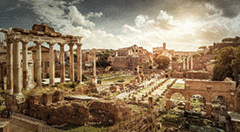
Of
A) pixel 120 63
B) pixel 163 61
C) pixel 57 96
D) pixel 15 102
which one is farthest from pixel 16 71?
pixel 163 61

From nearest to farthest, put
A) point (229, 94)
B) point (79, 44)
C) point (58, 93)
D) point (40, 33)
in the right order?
1. point (58, 93)
2. point (40, 33)
3. point (229, 94)
4. point (79, 44)

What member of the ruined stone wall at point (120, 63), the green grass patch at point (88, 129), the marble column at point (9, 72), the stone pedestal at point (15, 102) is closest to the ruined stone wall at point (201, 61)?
the ruined stone wall at point (120, 63)

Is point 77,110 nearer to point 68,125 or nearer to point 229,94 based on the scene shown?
point 68,125

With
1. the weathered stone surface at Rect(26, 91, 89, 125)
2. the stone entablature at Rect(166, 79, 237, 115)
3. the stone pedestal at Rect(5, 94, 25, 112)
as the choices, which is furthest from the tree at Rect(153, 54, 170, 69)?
the stone pedestal at Rect(5, 94, 25, 112)

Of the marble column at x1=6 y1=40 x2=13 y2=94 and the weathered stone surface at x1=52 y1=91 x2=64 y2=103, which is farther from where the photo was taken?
the marble column at x1=6 y1=40 x2=13 y2=94

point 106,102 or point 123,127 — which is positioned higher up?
point 106,102

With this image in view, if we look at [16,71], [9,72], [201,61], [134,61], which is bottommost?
[9,72]

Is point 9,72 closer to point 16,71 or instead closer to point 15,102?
A: point 16,71

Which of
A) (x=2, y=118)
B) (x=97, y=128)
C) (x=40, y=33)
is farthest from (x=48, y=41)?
(x=97, y=128)

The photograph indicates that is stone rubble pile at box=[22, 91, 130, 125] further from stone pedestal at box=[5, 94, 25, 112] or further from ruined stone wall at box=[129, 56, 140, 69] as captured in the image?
ruined stone wall at box=[129, 56, 140, 69]

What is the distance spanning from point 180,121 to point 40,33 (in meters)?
15.3

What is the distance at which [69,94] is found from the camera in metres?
13.4

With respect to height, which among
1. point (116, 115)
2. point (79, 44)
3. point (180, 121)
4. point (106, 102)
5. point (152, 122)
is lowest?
point (180, 121)

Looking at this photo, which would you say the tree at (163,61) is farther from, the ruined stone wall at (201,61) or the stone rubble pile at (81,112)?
the stone rubble pile at (81,112)
